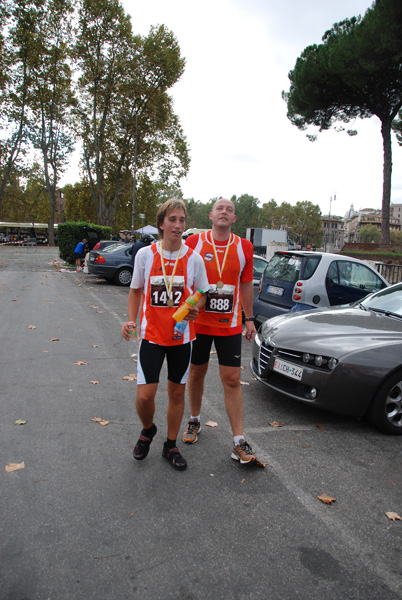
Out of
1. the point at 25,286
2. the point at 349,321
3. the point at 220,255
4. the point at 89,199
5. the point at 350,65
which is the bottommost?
the point at 25,286

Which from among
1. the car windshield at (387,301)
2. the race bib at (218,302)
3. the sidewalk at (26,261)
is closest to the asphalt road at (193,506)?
the race bib at (218,302)

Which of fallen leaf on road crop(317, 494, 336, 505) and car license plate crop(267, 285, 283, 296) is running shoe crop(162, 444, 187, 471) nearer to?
fallen leaf on road crop(317, 494, 336, 505)

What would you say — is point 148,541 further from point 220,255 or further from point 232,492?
point 220,255

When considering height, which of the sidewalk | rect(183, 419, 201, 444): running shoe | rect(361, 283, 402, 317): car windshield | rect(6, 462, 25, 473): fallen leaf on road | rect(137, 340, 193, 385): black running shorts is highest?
rect(361, 283, 402, 317): car windshield

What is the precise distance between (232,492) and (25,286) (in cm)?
1298

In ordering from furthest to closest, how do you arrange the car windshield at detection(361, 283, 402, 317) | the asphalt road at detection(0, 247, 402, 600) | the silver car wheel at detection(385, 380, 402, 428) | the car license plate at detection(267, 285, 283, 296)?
the car license plate at detection(267, 285, 283, 296) → the car windshield at detection(361, 283, 402, 317) → the silver car wheel at detection(385, 380, 402, 428) → the asphalt road at detection(0, 247, 402, 600)

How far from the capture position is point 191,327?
9.74 feet

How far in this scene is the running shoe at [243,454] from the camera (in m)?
3.10

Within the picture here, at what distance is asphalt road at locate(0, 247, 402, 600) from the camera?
2043 mm

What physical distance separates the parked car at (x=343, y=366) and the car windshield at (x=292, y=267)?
9.36 ft

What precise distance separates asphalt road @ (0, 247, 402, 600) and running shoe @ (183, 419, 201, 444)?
2.6 inches

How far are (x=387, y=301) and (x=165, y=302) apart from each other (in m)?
3.17

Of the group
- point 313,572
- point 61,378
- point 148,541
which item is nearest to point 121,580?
point 148,541

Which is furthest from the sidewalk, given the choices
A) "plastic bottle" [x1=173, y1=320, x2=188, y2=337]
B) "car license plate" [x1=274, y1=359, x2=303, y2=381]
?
"plastic bottle" [x1=173, y1=320, x2=188, y2=337]
